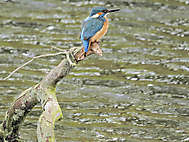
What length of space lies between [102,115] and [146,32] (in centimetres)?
473

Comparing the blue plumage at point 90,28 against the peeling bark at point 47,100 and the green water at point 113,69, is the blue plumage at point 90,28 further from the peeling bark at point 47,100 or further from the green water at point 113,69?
the green water at point 113,69

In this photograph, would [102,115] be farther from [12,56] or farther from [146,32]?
[146,32]

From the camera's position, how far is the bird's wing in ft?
22.5

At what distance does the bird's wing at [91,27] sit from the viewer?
687cm

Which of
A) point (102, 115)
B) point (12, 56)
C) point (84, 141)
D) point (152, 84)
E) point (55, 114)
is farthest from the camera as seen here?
point (12, 56)

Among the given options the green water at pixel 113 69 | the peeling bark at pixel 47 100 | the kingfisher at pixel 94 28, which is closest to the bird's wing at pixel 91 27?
the kingfisher at pixel 94 28

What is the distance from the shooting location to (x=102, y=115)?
995 cm

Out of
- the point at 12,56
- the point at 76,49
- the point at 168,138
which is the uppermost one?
the point at 76,49

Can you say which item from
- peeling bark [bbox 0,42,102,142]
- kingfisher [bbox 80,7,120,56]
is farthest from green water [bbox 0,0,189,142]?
kingfisher [bbox 80,7,120,56]

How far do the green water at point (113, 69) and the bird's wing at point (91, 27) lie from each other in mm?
2509

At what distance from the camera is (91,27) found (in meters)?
7.01

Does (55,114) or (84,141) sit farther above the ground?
(55,114)

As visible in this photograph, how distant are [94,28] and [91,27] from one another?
42mm

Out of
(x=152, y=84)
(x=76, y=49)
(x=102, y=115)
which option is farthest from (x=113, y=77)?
(x=76, y=49)
